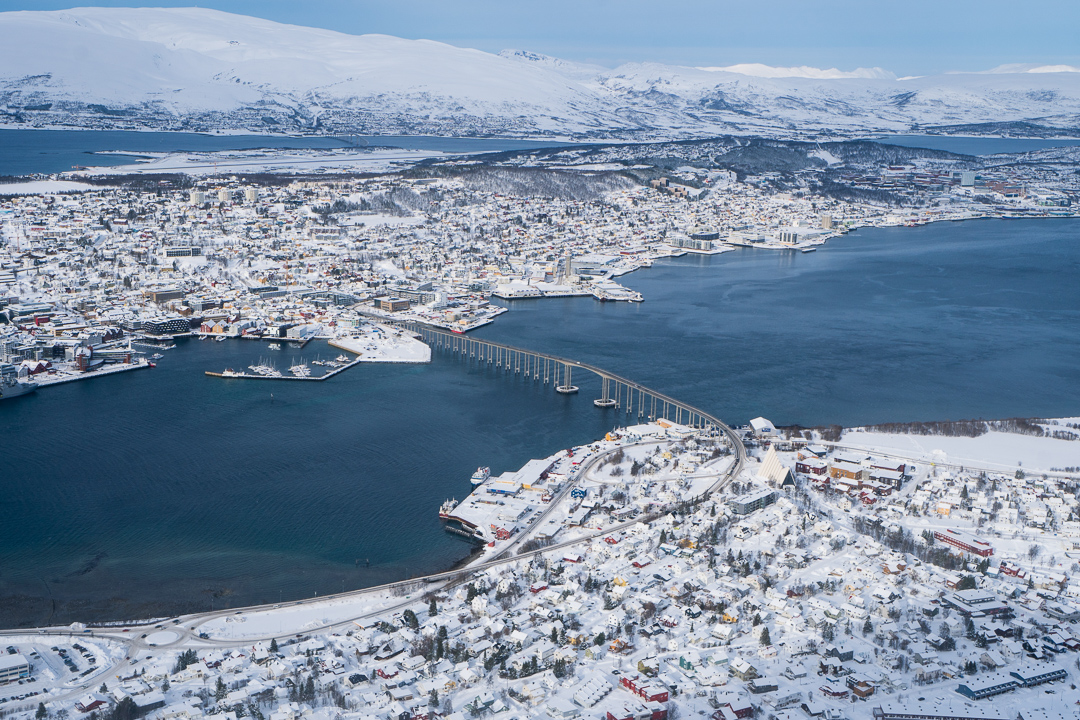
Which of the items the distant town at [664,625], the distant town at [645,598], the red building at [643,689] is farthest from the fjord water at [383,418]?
the red building at [643,689]

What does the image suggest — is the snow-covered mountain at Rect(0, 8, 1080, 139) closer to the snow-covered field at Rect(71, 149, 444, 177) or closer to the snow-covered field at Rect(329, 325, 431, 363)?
the snow-covered field at Rect(71, 149, 444, 177)

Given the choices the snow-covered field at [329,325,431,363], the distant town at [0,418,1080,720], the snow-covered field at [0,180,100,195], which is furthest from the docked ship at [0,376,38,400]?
the snow-covered field at [0,180,100,195]

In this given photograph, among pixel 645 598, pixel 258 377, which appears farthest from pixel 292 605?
pixel 258 377

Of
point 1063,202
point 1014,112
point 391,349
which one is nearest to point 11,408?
point 391,349

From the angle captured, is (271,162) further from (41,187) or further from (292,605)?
(292,605)

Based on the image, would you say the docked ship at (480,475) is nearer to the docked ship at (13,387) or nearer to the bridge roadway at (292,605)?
the bridge roadway at (292,605)

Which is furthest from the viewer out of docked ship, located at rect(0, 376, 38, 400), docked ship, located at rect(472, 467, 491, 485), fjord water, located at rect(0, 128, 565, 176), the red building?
fjord water, located at rect(0, 128, 565, 176)
